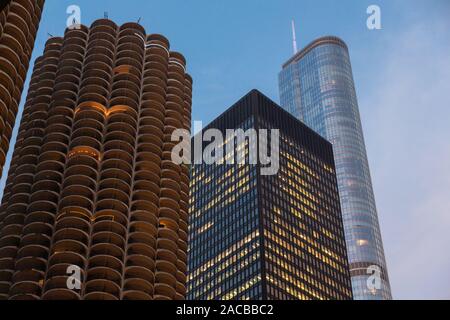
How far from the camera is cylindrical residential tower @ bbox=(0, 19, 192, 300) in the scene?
12075cm

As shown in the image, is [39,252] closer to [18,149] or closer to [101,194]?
[101,194]

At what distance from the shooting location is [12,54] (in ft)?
324

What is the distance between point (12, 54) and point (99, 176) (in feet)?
139

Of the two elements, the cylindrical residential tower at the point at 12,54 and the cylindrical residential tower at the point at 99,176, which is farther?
the cylindrical residential tower at the point at 99,176

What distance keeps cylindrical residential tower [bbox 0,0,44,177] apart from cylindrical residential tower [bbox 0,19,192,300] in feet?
97.9

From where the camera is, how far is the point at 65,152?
141m

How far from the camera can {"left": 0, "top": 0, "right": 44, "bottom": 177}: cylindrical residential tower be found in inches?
3728

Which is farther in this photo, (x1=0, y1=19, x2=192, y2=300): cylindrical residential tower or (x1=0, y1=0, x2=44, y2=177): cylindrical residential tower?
(x1=0, y1=19, x2=192, y2=300): cylindrical residential tower

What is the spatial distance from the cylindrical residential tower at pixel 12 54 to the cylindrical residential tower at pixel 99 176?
29.8 m

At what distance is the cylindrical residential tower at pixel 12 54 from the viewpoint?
311ft

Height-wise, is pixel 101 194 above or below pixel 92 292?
above
